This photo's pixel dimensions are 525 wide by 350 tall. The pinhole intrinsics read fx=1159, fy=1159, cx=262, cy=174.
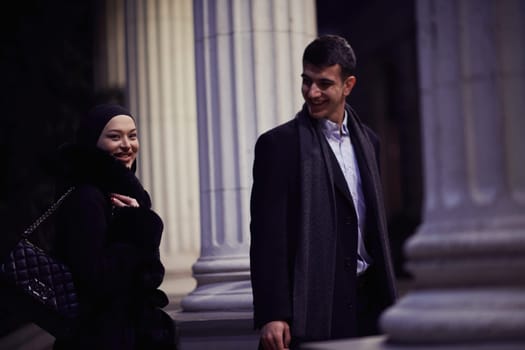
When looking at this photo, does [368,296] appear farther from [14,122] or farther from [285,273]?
[14,122]

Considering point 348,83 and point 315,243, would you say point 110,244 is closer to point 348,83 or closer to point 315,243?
point 315,243

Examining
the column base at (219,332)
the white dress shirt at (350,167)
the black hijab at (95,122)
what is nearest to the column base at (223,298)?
the column base at (219,332)

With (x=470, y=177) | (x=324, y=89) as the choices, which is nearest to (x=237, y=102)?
(x=324, y=89)

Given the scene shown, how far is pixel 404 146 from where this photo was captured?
36.2 m

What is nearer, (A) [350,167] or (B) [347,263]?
(B) [347,263]

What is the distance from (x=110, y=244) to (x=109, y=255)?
15cm

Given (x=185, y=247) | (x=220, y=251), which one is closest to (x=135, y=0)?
(x=185, y=247)

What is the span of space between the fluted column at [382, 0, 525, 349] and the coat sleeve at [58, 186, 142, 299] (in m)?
1.65

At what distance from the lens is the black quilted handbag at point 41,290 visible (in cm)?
610

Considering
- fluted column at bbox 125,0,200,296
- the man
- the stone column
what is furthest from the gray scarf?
the stone column

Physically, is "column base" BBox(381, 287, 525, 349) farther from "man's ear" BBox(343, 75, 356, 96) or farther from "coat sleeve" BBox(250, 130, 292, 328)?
"man's ear" BBox(343, 75, 356, 96)

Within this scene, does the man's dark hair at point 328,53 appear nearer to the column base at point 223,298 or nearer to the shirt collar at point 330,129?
the shirt collar at point 330,129

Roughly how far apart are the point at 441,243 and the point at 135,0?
10303mm

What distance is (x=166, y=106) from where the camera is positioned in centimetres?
1457
